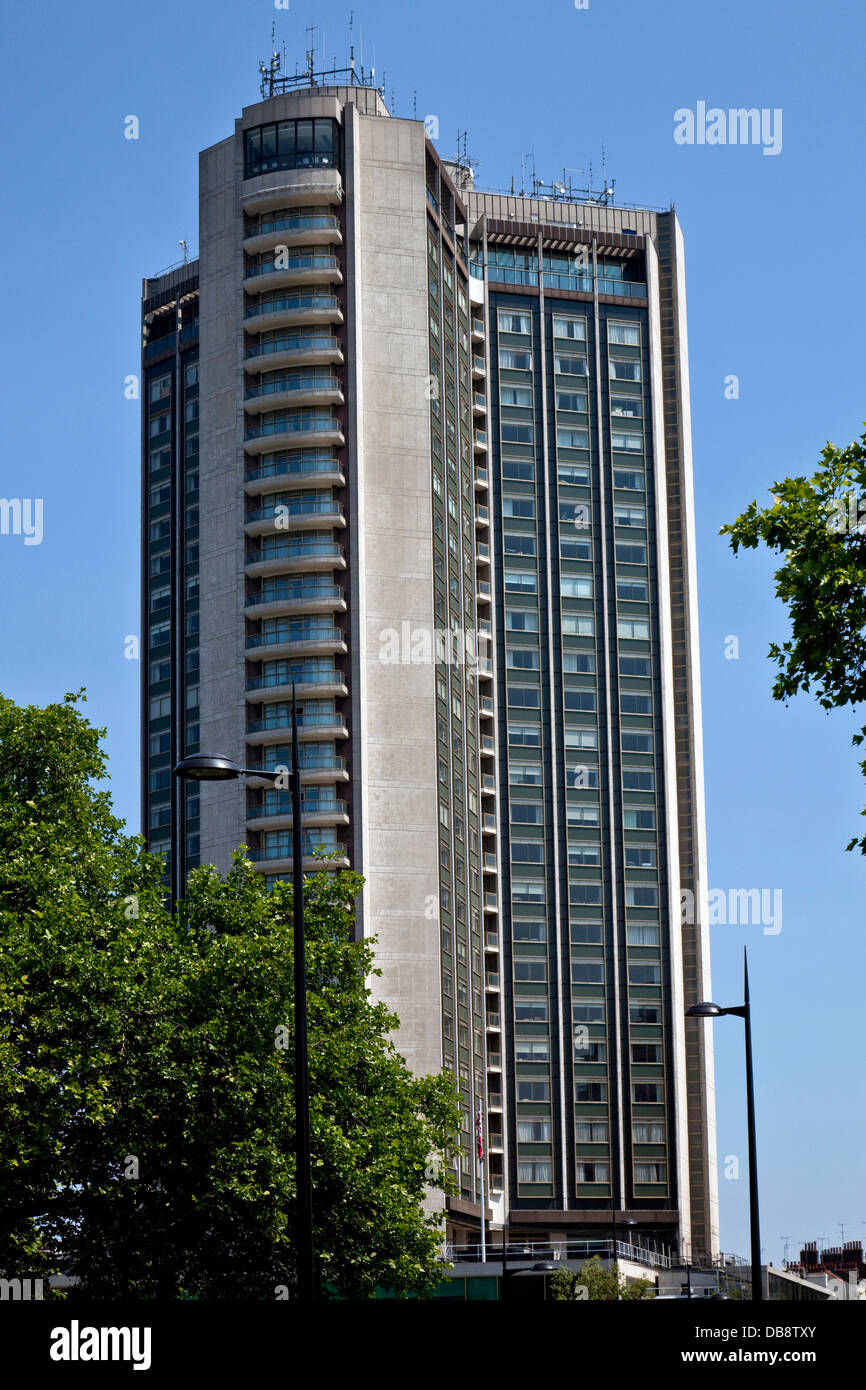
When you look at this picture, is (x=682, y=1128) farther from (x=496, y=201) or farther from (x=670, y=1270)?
(x=496, y=201)

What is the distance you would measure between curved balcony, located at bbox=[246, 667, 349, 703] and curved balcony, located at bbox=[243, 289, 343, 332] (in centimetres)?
2094

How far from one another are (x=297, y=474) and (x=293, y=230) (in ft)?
49.7

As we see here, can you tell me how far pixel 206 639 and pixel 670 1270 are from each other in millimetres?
45315

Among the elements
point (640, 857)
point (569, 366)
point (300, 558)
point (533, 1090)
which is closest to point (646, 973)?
point (640, 857)

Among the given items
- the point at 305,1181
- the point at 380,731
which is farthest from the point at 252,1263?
the point at 380,731

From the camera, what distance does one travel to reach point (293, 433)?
107m

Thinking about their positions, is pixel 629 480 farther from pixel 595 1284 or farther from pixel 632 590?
pixel 595 1284

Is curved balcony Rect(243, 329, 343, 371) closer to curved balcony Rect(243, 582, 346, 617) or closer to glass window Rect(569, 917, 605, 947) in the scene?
curved balcony Rect(243, 582, 346, 617)

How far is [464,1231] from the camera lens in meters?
108

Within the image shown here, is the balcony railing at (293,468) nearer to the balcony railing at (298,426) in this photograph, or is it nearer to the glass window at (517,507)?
the balcony railing at (298,426)

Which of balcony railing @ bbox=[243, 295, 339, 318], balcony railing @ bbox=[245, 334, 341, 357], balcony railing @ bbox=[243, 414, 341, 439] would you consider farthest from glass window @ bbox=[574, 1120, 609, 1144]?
balcony railing @ bbox=[243, 295, 339, 318]

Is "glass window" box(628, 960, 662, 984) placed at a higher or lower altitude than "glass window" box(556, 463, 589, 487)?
lower

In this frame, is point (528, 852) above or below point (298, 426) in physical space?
below

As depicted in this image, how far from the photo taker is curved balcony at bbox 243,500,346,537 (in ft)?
346
